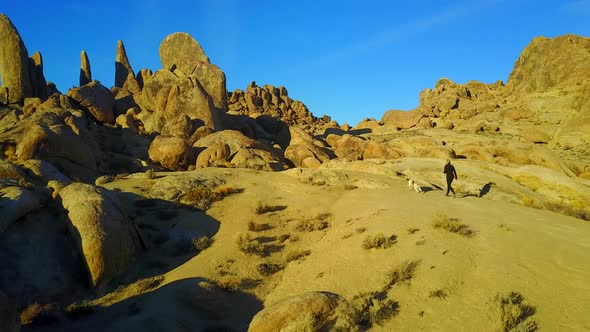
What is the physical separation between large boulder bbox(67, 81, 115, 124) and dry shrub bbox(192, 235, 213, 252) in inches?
1478

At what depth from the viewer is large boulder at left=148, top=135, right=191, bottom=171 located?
2944 cm

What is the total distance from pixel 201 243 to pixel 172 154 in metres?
16.8

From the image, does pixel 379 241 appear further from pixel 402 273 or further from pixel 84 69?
pixel 84 69

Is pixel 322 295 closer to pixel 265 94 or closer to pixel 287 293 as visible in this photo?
pixel 287 293

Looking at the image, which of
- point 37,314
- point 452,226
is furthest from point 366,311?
point 37,314

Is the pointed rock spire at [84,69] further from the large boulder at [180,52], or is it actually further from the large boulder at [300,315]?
the large boulder at [300,315]

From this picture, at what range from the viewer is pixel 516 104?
62.3 metres

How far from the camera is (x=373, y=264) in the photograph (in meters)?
11.5

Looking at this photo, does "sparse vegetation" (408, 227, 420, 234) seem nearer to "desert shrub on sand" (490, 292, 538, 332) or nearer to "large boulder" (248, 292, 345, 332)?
"desert shrub on sand" (490, 292, 538, 332)

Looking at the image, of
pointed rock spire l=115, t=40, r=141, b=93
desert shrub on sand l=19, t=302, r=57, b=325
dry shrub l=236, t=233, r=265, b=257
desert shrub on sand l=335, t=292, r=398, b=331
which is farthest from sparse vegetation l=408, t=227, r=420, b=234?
pointed rock spire l=115, t=40, r=141, b=93

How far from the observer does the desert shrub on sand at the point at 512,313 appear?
7.70 meters

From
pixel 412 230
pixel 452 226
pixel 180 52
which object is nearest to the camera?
pixel 452 226

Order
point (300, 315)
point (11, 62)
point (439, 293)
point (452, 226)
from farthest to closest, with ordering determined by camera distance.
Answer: point (11, 62)
point (452, 226)
point (439, 293)
point (300, 315)

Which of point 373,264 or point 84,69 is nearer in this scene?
point 373,264
